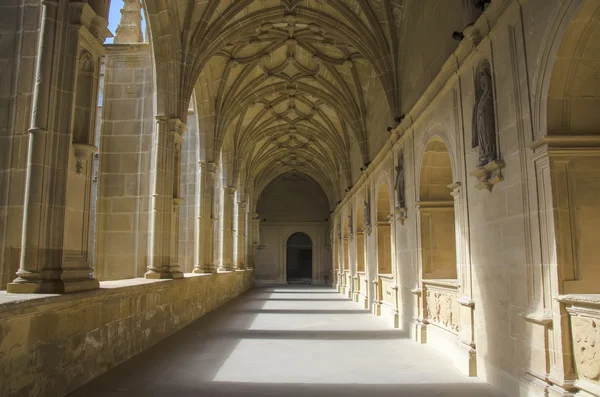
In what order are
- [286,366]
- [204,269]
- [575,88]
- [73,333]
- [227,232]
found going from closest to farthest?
1. [575,88]
2. [73,333]
3. [286,366]
4. [204,269]
5. [227,232]

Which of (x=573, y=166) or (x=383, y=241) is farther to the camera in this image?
(x=383, y=241)

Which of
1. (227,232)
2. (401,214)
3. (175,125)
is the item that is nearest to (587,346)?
(401,214)

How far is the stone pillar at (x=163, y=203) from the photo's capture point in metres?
8.97

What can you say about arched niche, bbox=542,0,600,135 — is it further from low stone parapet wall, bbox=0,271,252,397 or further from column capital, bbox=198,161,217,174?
column capital, bbox=198,161,217,174

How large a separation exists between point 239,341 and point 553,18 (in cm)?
645

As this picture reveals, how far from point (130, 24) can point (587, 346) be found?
1057 centimetres

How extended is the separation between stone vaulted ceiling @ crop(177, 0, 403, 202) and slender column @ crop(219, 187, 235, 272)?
0.63 meters

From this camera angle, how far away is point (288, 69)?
1612 cm

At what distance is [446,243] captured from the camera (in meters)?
8.52

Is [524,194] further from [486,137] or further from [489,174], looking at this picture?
[486,137]

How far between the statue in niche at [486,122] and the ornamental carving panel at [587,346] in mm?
2024

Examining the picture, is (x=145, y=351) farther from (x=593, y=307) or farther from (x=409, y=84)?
(x=409, y=84)

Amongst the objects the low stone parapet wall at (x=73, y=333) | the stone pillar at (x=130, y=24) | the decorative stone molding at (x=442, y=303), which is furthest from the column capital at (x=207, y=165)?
the decorative stone molding at (x=442, y=303)

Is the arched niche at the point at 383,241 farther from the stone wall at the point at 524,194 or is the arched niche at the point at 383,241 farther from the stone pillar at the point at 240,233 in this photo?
the stone pillar at the point at 240,233
